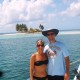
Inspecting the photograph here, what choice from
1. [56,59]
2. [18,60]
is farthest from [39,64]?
[18,60]

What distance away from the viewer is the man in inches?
208

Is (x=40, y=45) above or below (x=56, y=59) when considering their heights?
above

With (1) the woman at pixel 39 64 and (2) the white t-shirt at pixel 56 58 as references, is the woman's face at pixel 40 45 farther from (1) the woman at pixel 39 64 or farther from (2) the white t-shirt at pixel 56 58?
(2) the white t-shirt at pixel 56 58

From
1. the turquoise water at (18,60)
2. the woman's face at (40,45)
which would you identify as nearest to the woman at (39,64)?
the woman's face at (40,45)

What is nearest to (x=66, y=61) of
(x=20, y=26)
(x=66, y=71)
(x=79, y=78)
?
(x=66, y=71)

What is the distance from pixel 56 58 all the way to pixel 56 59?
0.07 feet

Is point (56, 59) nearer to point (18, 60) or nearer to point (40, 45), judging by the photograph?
point (40, 45)

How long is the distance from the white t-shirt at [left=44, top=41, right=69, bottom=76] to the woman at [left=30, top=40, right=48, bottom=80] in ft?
0.37

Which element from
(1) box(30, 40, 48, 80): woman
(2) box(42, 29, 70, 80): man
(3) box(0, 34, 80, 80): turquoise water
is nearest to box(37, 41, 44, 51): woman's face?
(1) box(30, 40, 48, 80): woman

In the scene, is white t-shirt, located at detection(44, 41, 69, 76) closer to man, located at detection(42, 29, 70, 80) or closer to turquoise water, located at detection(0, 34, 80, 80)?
man, located at detection(42, 29, 70, 80)

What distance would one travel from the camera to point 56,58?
529 cm

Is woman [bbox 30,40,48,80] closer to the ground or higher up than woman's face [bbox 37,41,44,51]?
closer to the ground

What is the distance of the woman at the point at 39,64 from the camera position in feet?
17.4

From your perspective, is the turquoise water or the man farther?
the turquoise water
